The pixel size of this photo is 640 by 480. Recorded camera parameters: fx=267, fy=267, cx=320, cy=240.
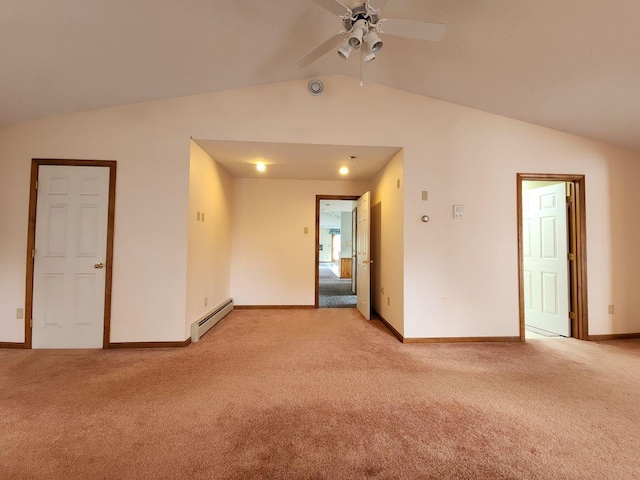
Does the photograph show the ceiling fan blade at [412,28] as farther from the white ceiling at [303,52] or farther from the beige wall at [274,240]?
the beige wall at [274,240]

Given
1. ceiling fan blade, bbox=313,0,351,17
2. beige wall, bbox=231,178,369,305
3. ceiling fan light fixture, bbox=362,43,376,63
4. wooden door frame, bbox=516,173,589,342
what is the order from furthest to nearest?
1. beige wall, bbox=231,178,369,305
2. wooden door frame, bbox=516,173,589,342
3. ceiling fan light fixture, bbox=362,43,376,63
4. ceiling fan blade, bbox=313,0,351,17

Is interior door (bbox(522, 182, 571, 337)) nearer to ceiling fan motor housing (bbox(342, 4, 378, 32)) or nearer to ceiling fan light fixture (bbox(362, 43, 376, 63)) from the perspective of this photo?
ceiling fan light fixture (bbox(362, 43, 376, 63))

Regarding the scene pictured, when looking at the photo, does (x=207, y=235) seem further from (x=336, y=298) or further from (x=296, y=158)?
(x=336, y=298)

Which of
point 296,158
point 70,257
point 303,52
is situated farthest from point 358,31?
point 70,257

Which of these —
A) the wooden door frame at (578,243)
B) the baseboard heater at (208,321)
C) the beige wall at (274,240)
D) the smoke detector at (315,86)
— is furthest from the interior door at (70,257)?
the wooden door frame at (578,243)

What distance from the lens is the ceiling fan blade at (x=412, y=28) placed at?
1.68m

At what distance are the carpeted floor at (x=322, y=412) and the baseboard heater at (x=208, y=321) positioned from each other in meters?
0.24

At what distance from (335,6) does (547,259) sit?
3.82m

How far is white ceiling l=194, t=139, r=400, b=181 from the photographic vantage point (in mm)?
3152

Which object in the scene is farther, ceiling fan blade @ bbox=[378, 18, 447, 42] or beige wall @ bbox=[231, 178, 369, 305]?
beige wall @ bbox=[231, 178, 369, 305]

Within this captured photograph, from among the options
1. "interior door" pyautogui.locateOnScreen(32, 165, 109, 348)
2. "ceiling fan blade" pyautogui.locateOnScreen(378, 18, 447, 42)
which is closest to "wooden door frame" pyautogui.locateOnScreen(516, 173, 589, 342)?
"ceiling fan blade" pyautogui.locateOnScreen(378, 18, 447, 42)

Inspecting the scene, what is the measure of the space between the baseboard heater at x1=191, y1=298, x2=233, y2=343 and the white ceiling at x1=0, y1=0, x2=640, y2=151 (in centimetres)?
257

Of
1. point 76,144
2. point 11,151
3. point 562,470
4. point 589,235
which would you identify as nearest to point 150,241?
point 76,144

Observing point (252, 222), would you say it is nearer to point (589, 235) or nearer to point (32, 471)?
point (32, 471)
